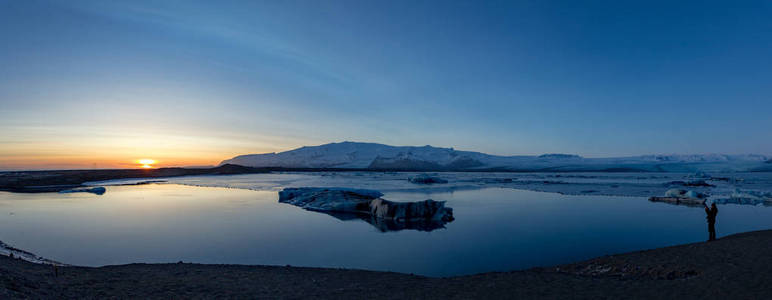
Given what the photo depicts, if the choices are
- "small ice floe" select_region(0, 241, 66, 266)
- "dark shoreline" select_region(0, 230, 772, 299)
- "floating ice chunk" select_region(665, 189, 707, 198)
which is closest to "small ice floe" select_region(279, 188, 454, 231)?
"dark shoreline" select_region(0, 230, 772, 299)

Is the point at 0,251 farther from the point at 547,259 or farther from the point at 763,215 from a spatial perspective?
the point at 763,215

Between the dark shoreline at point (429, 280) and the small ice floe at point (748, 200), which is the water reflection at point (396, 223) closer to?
the dark shoreline at point (429, 280)

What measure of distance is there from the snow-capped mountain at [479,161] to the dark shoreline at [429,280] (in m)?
86.6

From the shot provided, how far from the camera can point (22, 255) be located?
9.38 meters

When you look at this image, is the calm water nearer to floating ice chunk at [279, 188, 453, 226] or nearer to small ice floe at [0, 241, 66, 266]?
small ice floe at [0, 241, 66, 266]

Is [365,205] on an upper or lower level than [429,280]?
upper

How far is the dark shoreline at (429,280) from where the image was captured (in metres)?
5.86

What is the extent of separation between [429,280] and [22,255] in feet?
32.6

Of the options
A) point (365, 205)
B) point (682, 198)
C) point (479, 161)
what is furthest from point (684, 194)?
point (479, 161)

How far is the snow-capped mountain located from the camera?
88200 mm

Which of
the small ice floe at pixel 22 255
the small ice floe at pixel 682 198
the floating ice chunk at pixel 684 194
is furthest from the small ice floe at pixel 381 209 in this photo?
the floating ice chunk at pixel 684 194

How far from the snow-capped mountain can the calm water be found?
78551mm

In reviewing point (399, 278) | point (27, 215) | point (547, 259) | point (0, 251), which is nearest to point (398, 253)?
point (399, 278)

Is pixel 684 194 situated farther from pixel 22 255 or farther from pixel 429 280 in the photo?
pixel 22 255
